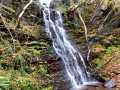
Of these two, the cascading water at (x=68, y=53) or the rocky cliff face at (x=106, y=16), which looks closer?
the cascading water at (x=68, y=53)

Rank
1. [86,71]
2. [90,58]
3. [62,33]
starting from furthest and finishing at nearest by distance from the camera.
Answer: [62,33]
[90,58]
[86,71]

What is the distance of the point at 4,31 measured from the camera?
472cm

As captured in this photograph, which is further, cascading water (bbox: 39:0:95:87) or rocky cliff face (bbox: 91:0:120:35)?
rocky cliff face (bbox: 91:0:120:35)

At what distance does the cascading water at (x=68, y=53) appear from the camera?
5.74m

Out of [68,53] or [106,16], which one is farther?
[106,16]

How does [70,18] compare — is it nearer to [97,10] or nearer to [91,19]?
[91,19]

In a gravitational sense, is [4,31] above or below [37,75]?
above

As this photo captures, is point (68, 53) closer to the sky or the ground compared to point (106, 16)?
closer to the ground

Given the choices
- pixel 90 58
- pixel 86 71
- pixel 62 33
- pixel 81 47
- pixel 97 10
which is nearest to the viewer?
pixel 86 71

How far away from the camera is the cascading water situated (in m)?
5.74

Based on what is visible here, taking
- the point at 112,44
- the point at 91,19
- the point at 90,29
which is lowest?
the point at 112,44

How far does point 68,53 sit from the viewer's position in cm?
701

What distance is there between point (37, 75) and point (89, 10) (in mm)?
11509

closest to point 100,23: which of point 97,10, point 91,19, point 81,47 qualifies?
→ point 91,19
